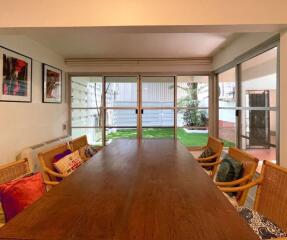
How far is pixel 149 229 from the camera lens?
0.94m

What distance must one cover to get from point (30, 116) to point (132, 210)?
295 centimetres

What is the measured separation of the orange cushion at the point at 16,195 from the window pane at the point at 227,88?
329 centimetres

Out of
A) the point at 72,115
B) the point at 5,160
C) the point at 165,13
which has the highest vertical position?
the point at 165,13

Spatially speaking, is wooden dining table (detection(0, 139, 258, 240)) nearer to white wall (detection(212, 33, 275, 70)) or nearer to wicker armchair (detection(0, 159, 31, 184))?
wicker armchair (detection(0, 159, 31, 184))

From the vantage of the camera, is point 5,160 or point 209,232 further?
point 5,160

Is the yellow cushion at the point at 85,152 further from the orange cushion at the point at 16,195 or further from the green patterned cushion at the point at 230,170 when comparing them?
the green patterned cushion at the point at 230,170

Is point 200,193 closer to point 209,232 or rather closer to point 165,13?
point 209,232

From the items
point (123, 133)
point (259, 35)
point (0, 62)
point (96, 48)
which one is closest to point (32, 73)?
point (0, 62)

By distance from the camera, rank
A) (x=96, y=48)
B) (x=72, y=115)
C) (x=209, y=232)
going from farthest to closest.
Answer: (x=72, y=115) → (x=96, y=48) → (x=209, y=232)

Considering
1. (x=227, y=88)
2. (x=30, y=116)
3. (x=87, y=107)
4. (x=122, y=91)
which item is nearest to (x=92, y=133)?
(x=87, y=107)

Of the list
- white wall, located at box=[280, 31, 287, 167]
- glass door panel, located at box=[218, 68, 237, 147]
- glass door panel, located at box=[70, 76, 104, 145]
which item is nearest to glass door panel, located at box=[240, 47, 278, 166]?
glass door panel, located at box=[218, 68, 237, 147]

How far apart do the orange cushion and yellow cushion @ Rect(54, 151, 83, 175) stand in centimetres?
55

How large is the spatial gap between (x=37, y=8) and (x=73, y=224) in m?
1.91

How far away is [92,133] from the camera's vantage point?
539cm
